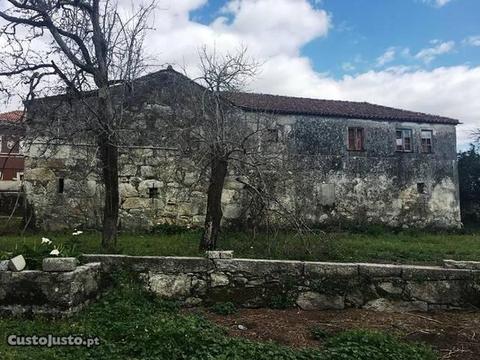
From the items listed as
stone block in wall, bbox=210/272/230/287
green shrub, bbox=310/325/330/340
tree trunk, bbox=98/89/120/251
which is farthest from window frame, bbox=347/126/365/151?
green shrub, bbox=310/325/330/340

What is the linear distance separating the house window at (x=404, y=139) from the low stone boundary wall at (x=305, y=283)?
12.2 meters

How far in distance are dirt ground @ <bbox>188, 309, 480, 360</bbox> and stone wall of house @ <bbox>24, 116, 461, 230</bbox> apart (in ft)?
16.6

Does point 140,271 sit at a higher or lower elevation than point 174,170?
lower

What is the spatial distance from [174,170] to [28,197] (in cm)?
450

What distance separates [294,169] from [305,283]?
28.4 feet

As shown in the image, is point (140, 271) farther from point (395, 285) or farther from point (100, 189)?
point (100, 189)

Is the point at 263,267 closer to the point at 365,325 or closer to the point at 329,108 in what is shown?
the point at 365,325

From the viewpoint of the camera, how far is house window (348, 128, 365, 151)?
55.3 feet

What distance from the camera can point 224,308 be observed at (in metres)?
5.84

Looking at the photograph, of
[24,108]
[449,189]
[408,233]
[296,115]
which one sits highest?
[296,115]

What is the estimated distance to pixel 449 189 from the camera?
17.8m

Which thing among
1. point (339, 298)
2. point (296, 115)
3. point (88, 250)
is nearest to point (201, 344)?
point (339, 298)

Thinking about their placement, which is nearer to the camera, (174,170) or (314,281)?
(314,281)

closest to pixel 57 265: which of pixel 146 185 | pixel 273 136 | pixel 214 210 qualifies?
pixel 214 210
